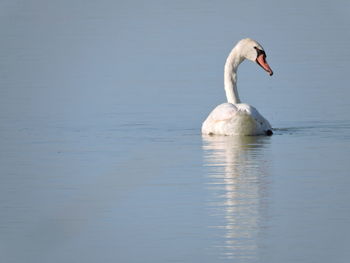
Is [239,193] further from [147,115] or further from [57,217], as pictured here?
[147,115]

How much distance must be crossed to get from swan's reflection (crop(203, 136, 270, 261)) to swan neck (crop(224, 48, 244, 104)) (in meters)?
1.71

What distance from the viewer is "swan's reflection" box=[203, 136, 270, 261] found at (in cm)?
1027

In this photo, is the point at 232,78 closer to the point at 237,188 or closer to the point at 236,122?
the point at 236,122

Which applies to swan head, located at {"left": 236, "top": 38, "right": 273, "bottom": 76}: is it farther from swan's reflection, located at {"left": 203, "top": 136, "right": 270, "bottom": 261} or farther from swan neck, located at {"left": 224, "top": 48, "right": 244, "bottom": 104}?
swan's reflection, located at {"left": 203, "top": 136, "right": 270, "bottom": 261}

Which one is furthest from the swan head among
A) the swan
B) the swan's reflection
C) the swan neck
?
the swan's reflection

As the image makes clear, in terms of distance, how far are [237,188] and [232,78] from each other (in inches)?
231

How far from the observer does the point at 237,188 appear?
40.4 feet

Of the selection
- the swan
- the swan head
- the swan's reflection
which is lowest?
the swan's reflection

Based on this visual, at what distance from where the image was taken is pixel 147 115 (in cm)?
1862

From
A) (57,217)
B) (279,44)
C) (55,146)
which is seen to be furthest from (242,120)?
(279,44)

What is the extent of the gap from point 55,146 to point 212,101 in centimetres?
487

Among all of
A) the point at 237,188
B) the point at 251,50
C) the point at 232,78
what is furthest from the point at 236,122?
the point at 237,188

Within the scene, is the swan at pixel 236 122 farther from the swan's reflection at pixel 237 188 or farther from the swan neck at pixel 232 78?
the swan neck at pixel 232 78

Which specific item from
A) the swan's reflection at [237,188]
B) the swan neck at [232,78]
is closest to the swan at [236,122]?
the swan's reflection at [237,188]
